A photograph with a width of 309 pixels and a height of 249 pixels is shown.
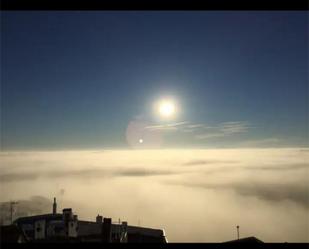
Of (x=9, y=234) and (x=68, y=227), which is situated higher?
(x=9, y=234)

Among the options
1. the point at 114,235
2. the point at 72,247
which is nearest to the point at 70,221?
the point at 114,235

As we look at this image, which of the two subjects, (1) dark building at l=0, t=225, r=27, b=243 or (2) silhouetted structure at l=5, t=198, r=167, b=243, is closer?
(1) dark building at l=0, t=225, r=27, b=243

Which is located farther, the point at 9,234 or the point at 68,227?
the point at 68,227

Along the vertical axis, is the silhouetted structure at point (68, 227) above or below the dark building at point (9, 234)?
below

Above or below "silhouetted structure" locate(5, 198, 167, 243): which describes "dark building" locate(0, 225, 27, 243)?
above

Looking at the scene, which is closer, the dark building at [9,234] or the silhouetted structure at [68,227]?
the dark building at [9,234]
